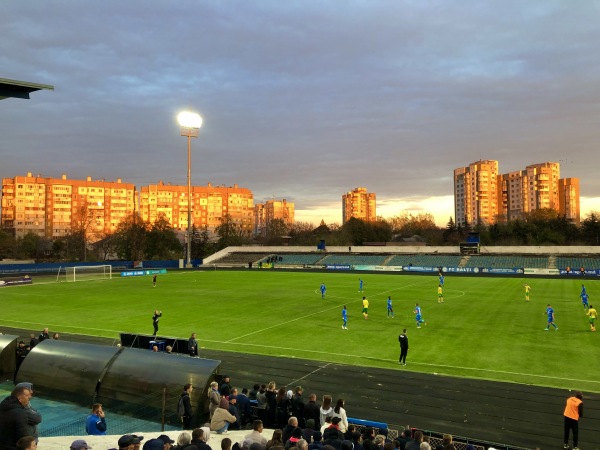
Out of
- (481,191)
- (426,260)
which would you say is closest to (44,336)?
(426,260)

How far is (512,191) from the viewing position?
180750 millimetres

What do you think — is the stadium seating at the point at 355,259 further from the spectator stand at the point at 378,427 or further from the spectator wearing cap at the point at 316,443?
the spectator wearing cap at the point at 316,443

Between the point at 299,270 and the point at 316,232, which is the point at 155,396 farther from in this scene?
the point at 316,232

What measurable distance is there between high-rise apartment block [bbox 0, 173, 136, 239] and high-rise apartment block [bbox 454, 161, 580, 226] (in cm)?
13459

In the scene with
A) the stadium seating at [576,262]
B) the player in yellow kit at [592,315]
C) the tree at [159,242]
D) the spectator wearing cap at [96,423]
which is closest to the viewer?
the spectator wearing cap at [96,423]

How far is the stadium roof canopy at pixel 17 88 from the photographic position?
888 centimetres

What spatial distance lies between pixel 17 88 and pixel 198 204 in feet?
583

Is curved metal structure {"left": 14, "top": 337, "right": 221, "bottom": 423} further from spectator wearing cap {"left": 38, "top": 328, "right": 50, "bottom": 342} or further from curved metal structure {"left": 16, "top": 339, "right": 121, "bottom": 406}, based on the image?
spectator wearing cap {"left": 38, "top": 328, "right": 50, "bottom": 342}

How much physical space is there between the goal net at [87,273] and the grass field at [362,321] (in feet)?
38.9

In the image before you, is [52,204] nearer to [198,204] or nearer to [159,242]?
[198,204]

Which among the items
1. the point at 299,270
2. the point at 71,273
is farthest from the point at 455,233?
the point at 71,273

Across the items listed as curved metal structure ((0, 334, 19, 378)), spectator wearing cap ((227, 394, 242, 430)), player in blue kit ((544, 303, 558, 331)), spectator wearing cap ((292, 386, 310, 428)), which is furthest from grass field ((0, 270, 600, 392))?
curved metal structure ((0, 334, 19, 378))

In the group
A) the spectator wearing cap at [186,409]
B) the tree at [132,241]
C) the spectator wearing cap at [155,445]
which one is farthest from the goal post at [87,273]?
the spectator wearing cap at [155,445]

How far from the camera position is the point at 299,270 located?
75.4m
